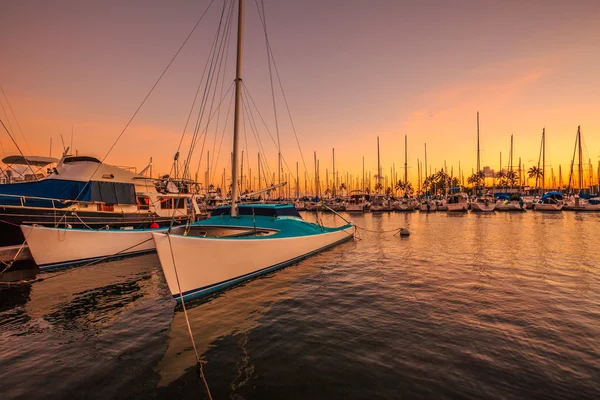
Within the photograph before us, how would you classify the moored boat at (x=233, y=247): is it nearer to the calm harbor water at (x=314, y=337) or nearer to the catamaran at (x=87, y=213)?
the calm harbor water at (x=314, y=337)

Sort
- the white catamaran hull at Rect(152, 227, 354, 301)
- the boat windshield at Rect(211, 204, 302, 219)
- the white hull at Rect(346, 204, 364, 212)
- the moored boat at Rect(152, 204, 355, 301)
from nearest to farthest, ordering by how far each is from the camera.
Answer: the white catamaran hull at Rect(152, 227, 354, 301) → the moored boat at Rect(152, 204, 355, 301) → the boat windshield at Rect(211, 204, 302, 219) → the white hull at Rect(346, 204, 364, 212)

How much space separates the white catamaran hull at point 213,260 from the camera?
24.8ft

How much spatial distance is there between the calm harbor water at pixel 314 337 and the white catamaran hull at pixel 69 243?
110cm

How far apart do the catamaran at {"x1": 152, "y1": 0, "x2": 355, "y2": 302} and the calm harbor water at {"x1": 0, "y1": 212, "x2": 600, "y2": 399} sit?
26.8 inches

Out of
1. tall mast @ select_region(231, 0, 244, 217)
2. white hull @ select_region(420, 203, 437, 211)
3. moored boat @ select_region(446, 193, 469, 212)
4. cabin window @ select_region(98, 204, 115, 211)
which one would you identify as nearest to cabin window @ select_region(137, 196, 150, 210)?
cabin window @ select_region(98, 204, 115, 211)

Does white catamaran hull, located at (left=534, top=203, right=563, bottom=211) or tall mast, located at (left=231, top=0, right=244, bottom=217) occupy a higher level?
tall mast, located at (left=231, top=0, right=244, bottom=217)

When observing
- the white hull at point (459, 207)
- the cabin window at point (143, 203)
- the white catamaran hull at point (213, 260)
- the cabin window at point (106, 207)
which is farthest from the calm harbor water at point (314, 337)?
the white hull at point (459, 207)

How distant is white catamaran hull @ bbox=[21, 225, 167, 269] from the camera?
12.2 m

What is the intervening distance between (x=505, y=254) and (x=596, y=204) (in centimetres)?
5538

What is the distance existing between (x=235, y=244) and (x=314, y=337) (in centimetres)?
436

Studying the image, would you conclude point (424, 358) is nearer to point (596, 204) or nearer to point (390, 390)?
point (390, 390)

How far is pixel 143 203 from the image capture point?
1997 cm

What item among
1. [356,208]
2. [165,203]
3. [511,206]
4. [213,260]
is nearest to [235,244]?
[213,260]

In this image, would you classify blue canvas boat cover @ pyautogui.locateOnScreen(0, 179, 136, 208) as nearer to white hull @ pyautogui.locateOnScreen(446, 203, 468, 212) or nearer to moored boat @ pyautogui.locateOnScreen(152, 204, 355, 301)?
moored boat @ pyautogui.locateOnScreen(152, 204, 355, 301)
